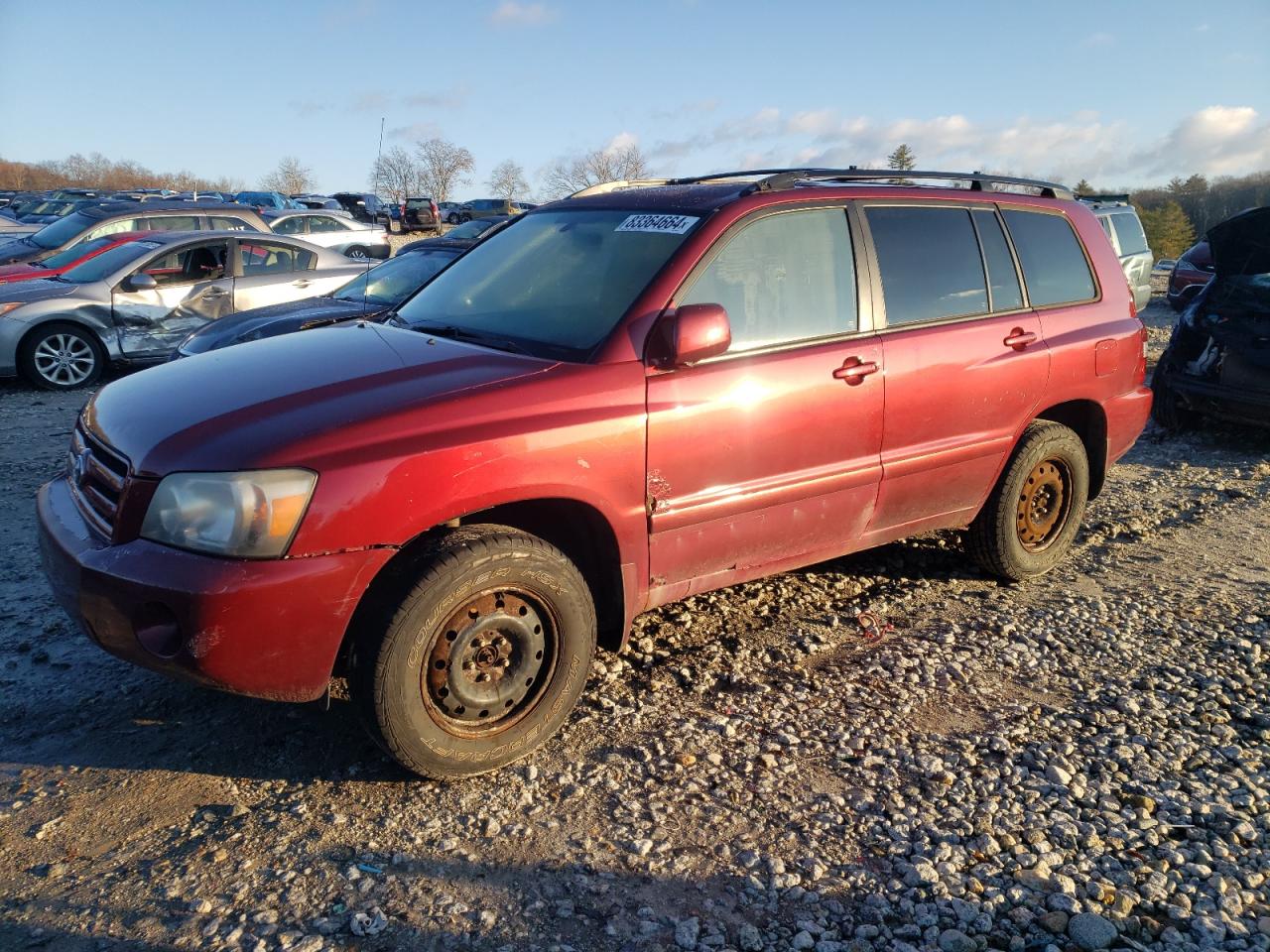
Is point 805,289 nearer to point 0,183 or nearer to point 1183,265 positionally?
point 1183,265

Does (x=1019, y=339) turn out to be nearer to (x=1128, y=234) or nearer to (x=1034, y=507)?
(x=1034, y=507)

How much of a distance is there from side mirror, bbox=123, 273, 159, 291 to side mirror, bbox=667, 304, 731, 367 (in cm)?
796

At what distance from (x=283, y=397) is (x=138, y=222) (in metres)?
11.8

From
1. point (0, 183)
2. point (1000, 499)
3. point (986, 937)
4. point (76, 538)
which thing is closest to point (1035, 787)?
point (986, 937)

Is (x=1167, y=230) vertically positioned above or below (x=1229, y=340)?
above

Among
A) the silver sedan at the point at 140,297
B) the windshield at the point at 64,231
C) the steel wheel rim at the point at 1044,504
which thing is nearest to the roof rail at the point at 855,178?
the steel wheel rim at the point at 1044,504

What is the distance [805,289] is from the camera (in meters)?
3.75

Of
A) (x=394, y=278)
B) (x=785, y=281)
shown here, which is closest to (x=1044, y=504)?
(x=785, y=281)

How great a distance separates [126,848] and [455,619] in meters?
1.10

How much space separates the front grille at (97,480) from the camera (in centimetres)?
285

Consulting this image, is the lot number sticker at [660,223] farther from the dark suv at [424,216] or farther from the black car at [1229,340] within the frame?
the dark suv at [424,216]

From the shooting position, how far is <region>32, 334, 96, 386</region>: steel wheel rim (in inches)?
360

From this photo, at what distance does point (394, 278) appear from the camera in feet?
27.7

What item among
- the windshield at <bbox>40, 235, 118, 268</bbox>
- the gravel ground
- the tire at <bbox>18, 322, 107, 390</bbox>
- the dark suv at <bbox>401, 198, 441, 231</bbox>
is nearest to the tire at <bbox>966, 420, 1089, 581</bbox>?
the gravel ground
